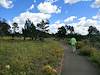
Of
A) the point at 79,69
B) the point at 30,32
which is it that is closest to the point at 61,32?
the point at 30,32

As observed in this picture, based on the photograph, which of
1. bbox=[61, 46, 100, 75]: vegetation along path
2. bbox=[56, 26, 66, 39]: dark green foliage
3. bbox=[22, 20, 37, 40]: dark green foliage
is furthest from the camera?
bbox=[56, 26, 66, 39]: dark green foliage

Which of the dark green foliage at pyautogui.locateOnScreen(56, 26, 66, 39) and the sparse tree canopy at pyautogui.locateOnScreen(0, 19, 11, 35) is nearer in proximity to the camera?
the sparse tree canopy at pyautogui.locateOnScreen(0, 19, 11, 35)

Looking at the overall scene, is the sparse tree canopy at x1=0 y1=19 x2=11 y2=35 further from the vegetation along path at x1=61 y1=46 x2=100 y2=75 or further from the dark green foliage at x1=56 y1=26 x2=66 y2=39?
the vegetation along path at x1=61 y1=46 x2=100 y2=75

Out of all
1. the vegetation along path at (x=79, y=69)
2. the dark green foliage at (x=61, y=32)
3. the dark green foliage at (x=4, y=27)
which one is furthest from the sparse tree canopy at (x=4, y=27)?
the vegetation along path at (x=79, y=69)

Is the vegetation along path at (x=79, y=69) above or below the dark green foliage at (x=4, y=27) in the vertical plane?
below

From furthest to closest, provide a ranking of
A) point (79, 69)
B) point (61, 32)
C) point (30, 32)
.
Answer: point (61, 32) → point (30, 32) → point (79, 69)

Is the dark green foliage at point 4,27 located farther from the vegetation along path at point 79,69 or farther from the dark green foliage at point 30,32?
the vegetation along path at point 79,69

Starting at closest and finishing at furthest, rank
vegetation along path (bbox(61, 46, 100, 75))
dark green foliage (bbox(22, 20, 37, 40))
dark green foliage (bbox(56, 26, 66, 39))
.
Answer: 1. vegetation along path (bbox(61, 46, 100, 75))
2. dark green foliage (bbox(22, 20, 37, 40))
3. dark green foliage (bbox(56, 26, 66, 39))

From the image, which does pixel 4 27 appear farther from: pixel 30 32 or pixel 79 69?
pixel 79 69

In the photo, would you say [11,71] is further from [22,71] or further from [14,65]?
[14,65]

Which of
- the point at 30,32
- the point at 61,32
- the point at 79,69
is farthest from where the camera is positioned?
the point at 61,32

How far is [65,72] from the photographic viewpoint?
16.1 metres

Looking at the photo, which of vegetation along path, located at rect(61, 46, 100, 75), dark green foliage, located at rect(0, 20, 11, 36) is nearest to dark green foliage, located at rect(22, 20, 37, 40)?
dark green foliage, located at rect(0, 20, 11, 36)

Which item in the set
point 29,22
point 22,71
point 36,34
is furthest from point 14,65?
point 29,22
